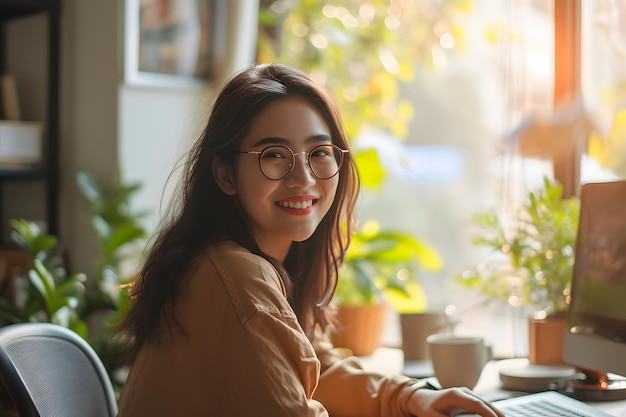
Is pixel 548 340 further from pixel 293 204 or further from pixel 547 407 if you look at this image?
pixel 293 204

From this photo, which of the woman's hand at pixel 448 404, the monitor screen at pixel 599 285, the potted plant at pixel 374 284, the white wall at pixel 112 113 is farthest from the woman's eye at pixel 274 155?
the white wall at pixel 112 113

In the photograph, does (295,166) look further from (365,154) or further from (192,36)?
(192,36)

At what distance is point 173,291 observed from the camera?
1247 millimetres

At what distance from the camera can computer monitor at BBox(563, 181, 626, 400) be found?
156 centimetres

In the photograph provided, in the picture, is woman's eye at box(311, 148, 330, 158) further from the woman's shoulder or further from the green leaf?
the green leaf

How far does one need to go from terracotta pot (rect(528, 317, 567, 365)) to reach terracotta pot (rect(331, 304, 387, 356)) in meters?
0.46

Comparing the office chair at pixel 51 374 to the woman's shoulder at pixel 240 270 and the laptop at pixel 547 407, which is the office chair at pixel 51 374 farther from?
the laptop at pixel 547 407

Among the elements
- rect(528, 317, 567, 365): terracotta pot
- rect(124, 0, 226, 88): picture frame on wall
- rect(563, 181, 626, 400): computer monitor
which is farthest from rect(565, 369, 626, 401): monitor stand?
rect(124, 0, 226, 88): picture frame on wall

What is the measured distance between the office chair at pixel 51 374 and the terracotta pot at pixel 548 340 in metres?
0.91

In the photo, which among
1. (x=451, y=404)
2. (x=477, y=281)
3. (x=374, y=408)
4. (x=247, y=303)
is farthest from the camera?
(x=477, y=281)

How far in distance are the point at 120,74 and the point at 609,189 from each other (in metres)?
1.57

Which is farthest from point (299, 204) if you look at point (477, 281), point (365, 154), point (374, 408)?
point (365, 154)

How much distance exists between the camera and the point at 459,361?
1.64 meters

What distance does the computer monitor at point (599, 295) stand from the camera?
156 centimetres
